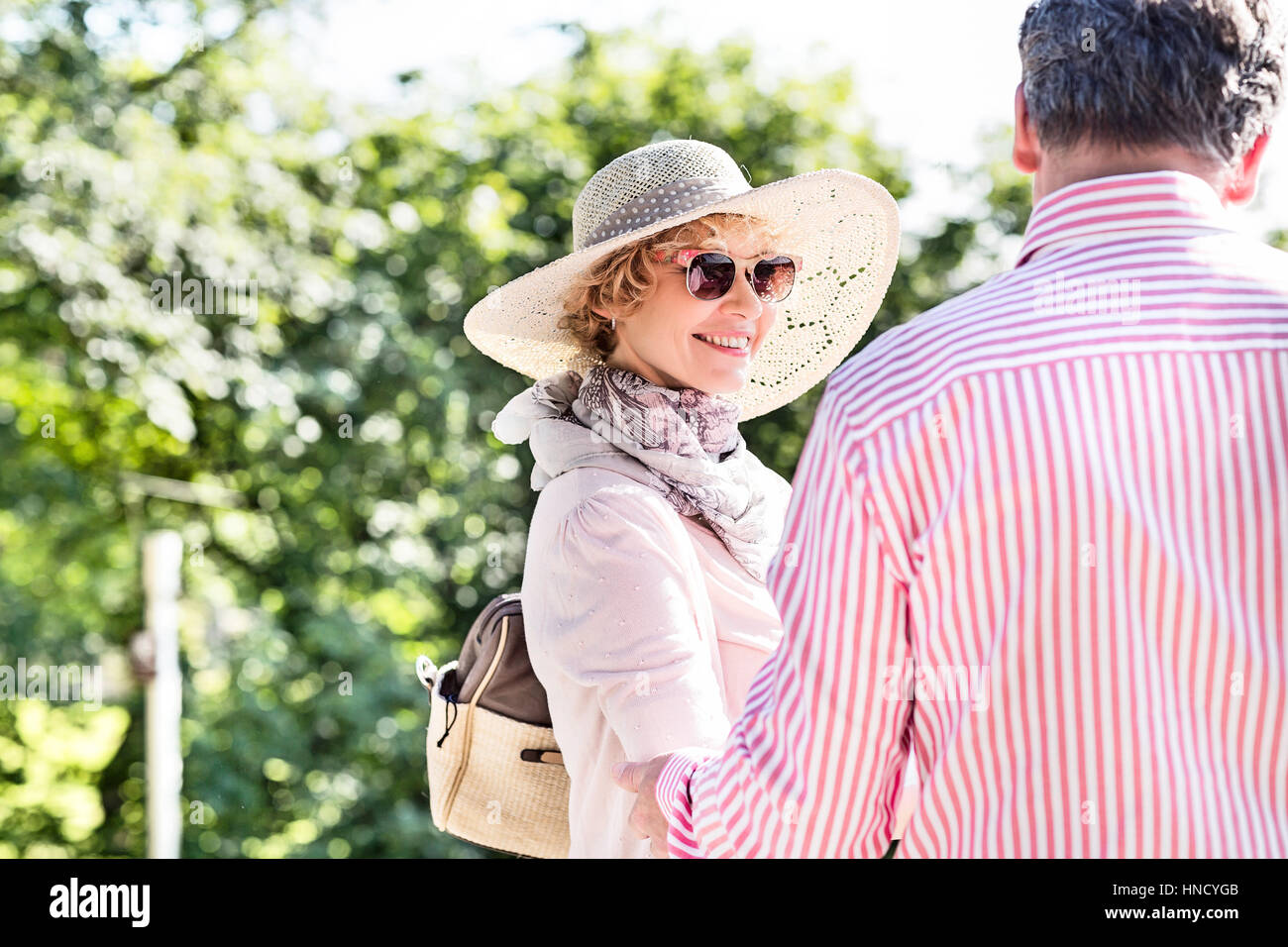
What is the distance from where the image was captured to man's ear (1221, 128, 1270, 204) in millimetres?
1393

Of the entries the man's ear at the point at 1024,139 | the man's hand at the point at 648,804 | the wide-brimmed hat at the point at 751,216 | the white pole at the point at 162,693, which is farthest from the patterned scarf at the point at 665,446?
the white pole at the point at 162,693

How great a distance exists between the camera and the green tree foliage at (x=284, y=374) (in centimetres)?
747

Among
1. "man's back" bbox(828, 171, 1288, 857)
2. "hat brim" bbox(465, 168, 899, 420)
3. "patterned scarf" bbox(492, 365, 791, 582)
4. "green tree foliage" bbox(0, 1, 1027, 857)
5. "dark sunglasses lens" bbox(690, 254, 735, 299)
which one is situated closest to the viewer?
"man's back" bbox(828, 171, 1288, 857)

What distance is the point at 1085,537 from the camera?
1271 millimetres

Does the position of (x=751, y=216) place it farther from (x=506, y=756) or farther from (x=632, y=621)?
(x=506, y=756)

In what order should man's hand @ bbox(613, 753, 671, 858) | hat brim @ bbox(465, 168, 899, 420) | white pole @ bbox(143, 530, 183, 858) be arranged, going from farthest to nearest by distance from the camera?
white pole @ bbox(143, 530, 183, 858), hat brim @ bbox(465, 168, 899, 420), man's hand @ bbox(613, 753, 671, 858)

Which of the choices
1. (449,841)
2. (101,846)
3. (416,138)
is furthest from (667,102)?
(101,846)

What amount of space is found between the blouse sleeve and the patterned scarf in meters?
0.09

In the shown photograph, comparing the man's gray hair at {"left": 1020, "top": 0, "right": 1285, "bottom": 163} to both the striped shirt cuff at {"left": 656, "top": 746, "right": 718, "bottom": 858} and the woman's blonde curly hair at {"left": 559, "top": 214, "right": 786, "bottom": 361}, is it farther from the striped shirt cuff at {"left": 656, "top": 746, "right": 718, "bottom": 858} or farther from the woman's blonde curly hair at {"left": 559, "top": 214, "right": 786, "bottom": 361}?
the woman's blonde curly hair at {"left": 559, "top": 214, "right": 786, "bottom": 361}

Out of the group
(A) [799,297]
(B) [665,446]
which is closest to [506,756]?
(B) [665,446]

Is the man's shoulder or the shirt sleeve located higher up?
the man's shoulder

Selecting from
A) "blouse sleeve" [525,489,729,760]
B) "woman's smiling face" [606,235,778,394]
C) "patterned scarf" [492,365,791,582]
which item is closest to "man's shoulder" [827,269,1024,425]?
"blouse sleeve" [525,489,729,760]

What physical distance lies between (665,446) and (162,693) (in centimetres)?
623
